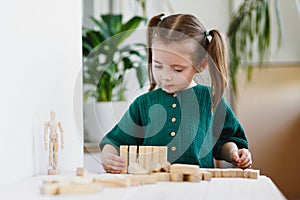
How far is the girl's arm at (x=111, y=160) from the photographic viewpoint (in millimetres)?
1040

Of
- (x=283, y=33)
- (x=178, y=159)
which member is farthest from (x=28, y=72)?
(x=283, y=33)

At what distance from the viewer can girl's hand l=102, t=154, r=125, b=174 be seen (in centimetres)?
104

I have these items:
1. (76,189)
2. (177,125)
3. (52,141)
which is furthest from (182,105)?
(76,189)

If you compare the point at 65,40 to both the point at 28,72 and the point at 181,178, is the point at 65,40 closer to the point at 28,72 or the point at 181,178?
the point at 28,72

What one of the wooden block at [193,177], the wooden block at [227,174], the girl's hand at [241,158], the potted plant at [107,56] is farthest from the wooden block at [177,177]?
the potted plant at [107,56]

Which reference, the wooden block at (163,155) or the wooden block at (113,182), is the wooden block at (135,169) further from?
the wooden block at (113,182)

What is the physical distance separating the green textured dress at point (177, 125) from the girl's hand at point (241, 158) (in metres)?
0.05

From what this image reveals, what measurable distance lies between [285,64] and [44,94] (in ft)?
6.90

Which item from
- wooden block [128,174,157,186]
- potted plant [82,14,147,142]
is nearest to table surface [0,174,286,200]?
wooden block [128,174,157,186]

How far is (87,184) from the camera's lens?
2.43 ft

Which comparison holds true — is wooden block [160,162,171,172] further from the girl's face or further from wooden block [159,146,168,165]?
the girl's face

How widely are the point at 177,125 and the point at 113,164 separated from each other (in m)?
0.15

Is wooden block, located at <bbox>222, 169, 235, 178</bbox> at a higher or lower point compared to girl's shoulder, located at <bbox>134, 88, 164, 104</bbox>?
lower

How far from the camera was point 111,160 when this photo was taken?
1.06 m
